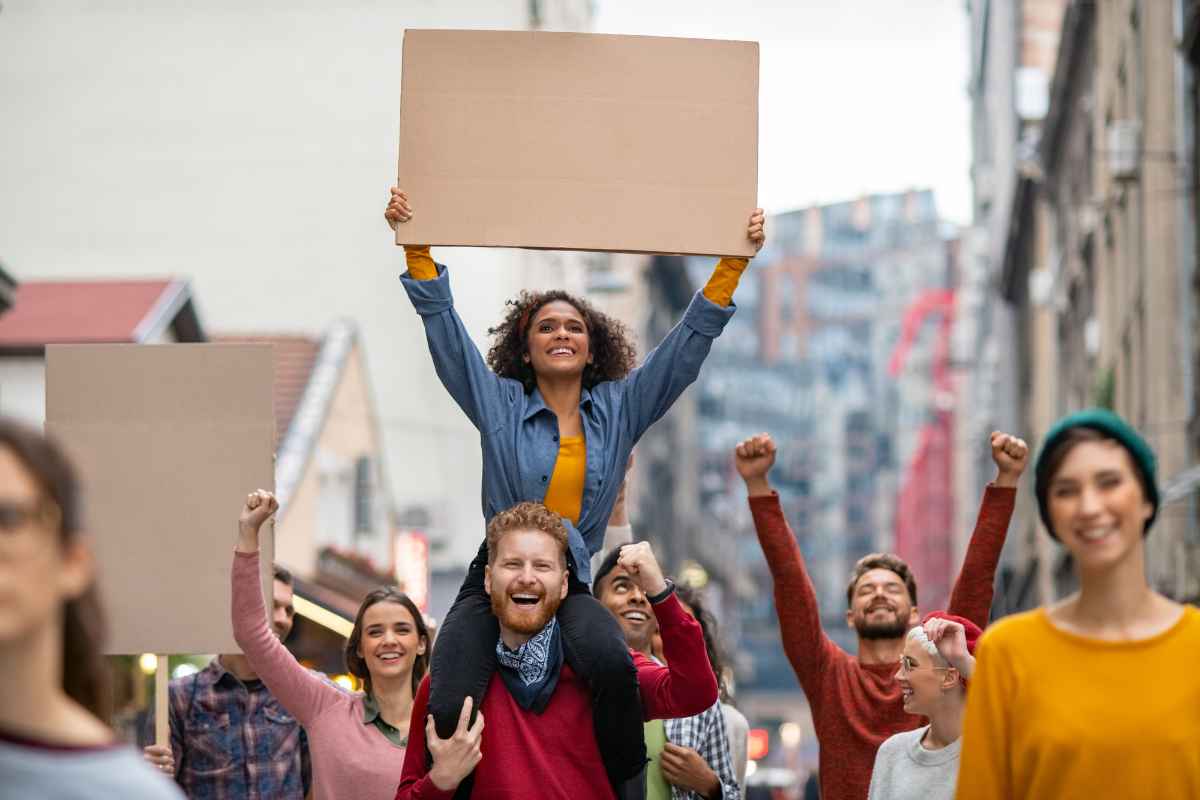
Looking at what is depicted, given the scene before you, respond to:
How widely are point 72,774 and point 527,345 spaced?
13.9 ft

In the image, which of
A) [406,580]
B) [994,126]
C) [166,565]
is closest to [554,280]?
[406,580]

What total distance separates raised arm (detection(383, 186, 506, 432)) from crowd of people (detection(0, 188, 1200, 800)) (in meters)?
0.01

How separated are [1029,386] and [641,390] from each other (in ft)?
162

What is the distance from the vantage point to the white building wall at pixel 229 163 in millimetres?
34656

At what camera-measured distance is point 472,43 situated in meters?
7.12

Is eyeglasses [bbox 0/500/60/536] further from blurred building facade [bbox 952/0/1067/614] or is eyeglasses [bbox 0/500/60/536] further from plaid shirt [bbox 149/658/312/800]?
blurred building facade [bbox 952/0/1067/614]

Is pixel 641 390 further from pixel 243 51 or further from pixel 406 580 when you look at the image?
pixel 243 51

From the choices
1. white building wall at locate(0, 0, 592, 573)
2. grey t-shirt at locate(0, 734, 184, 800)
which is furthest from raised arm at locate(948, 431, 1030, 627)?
white building wall at locate(0, 0, 592, 573)

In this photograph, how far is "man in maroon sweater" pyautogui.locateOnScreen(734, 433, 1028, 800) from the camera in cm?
701

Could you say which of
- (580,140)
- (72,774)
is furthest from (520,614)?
(72,774)

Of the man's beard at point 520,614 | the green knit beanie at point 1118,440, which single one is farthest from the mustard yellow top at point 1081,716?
the man's beard at point 520,614

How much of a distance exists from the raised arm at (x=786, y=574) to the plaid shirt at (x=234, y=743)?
1822mm

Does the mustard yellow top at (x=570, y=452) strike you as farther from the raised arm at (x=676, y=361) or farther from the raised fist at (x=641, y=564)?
the raised fist at (x=641, y=564)

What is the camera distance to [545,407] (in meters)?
6.83
